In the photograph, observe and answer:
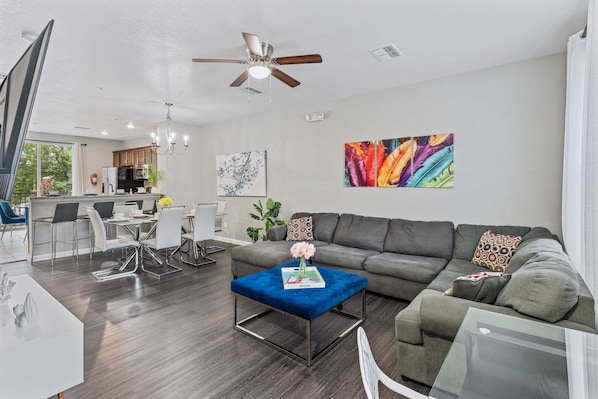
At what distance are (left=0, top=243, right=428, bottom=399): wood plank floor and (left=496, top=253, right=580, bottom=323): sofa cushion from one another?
870 mm

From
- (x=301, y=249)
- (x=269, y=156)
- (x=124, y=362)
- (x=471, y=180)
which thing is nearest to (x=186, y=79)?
(x=269, y=156)

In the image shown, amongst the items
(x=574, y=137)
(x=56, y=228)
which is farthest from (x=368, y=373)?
(x=56, y=228)

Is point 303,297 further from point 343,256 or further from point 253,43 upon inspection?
point 253,43

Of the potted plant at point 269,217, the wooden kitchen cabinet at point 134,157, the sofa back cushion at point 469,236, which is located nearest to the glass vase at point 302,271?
the sofa back cushion at point 469,236

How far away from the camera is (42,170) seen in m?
8.11

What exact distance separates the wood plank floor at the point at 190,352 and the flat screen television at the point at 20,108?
1.63 meters

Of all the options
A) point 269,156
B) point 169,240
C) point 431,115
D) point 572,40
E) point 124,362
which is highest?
point 572,40

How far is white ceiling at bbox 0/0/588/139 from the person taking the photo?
90.0 inches

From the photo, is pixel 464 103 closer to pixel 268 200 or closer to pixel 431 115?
pixel 431 115

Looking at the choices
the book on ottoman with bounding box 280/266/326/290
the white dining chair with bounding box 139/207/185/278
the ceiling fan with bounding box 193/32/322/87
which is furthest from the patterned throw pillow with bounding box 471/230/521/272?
the white dining chair with bounding box 139/207/185/278

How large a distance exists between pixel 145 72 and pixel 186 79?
0.49 metres

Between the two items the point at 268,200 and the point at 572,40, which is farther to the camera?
the point at 268,200

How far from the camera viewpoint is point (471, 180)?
11.8ft

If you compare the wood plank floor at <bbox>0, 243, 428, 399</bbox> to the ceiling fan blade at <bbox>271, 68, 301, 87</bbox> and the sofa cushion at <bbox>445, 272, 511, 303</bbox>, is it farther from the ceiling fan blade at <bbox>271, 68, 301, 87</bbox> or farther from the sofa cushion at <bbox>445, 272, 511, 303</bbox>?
the ceiling fan blade at <bbox>271, 68, 301, 87</bbox>
